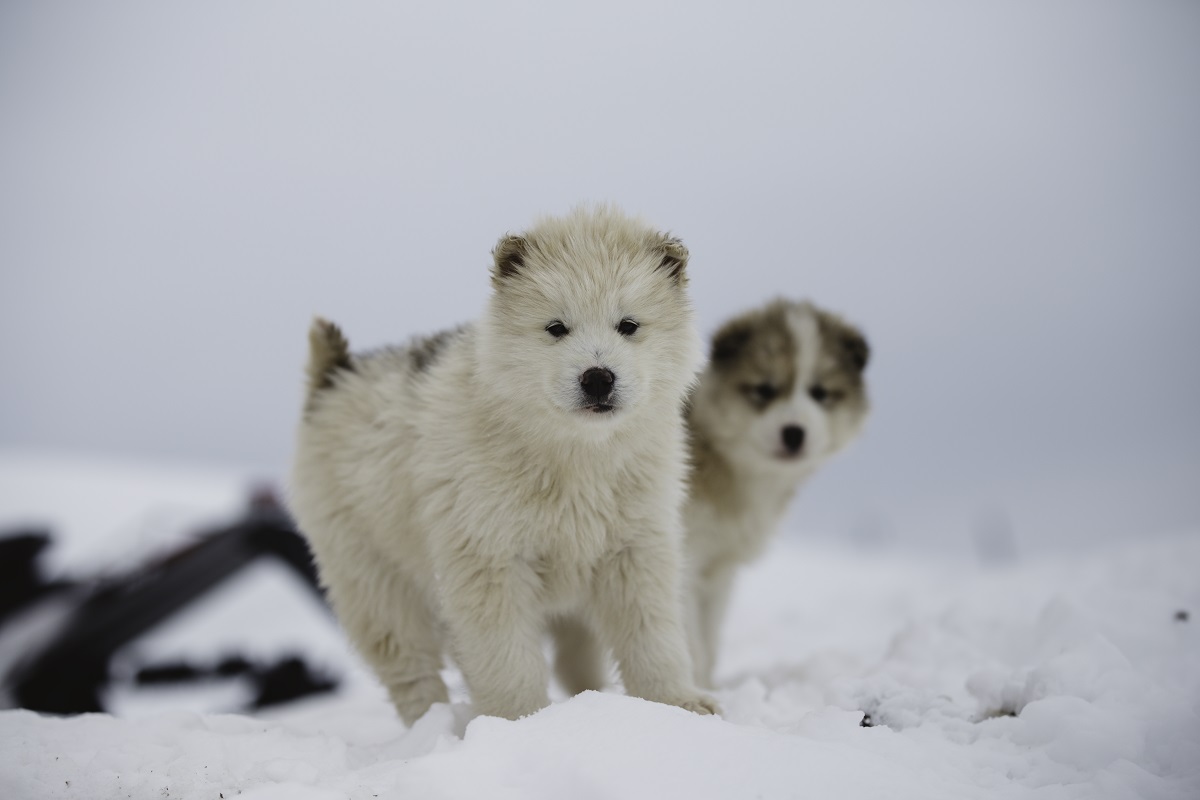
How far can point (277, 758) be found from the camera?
11.1 feet

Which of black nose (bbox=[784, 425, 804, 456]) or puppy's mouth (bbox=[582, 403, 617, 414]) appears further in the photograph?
black nose (bbox=[784, 425, 804, 456])

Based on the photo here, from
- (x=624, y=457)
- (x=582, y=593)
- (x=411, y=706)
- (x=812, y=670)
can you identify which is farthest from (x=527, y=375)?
(x=812, y=670)

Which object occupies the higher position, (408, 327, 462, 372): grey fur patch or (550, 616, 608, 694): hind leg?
(408, 327, 462, 372): grey fur patch

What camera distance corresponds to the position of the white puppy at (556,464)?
12.1 feet

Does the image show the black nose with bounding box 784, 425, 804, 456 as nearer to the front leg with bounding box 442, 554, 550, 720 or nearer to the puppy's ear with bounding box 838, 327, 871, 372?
the puppy's ear with bounding box 838, 327, 871, 372

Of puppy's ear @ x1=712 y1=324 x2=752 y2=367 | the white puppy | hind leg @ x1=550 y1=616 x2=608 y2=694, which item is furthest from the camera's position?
puppy's ear @ x1=712 y1=324 x2=752 y2=367

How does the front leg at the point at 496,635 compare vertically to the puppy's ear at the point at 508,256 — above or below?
below

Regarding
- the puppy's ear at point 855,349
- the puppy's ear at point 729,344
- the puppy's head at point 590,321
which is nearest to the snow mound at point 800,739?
the puppy's head at point 590,321

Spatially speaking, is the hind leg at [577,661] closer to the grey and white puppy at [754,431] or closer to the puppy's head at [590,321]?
the grey and white puppy at [754,431]

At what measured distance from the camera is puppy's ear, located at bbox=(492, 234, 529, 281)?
3.88 m

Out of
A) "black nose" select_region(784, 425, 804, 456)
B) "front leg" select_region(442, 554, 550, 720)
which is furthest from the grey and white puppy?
"front leg" select_region(442, 554, 550, 720)

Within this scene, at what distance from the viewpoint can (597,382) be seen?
11.4 ft

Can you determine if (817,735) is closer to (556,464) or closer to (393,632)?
(556,464)

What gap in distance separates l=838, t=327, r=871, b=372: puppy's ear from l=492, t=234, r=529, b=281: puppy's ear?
283 centimetres
